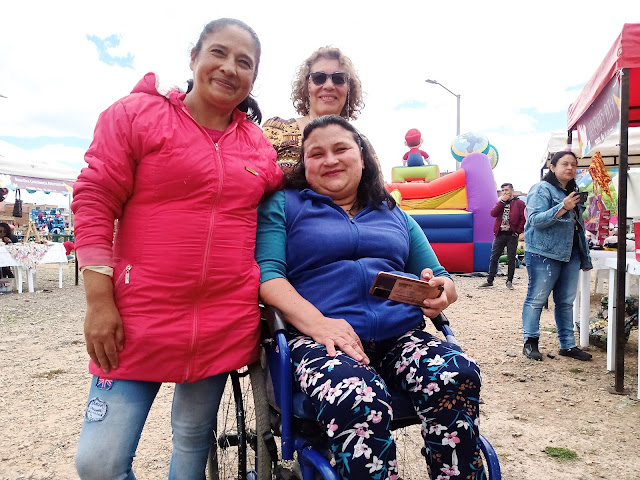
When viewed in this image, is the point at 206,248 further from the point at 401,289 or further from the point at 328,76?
the point at 328,76

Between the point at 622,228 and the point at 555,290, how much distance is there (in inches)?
45.2

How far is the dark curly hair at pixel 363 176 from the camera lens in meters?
1.77

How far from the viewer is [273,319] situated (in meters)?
1.44

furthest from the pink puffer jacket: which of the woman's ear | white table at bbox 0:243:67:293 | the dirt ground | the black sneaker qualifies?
white table at bbox 0:243:67:293

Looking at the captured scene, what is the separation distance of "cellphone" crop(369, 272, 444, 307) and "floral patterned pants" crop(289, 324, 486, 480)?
16cm

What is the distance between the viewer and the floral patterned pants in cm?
122

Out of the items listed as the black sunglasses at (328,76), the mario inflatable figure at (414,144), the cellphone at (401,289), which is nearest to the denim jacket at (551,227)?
the black sunglasses at (328,76)

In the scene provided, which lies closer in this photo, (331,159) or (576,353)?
(331,159)

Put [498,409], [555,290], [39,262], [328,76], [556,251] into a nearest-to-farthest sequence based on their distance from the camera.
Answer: [328,76]
[498,409]
[556,251]
[555,290]
[39,262]

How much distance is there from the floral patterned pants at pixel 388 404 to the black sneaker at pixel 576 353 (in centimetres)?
321

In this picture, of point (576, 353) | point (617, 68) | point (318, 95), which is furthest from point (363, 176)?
point (576, 353)

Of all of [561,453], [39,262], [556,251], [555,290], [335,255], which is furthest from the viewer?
[39,262]

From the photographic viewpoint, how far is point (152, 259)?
4.20 ft

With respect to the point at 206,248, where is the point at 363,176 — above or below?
above
